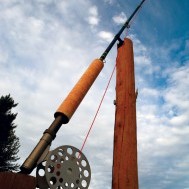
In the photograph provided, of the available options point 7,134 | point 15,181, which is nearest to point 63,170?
point 15,181

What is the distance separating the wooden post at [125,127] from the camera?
351cm

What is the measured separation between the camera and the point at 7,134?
1911 centimetres

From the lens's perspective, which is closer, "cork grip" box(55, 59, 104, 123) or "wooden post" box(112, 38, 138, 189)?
"wooden post" box(112, 38, 138, 189)

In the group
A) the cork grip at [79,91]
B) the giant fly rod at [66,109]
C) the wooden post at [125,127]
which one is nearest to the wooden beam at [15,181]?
the giant fly rod at [66,109]

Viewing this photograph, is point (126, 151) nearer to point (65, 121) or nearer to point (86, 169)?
point (86, 169)

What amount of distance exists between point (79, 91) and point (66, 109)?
504 mm

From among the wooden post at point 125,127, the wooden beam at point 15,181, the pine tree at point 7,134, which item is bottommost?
the wooden beam at point 15,181

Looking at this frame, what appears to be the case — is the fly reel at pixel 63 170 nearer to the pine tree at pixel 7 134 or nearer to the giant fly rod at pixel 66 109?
the giant fly rod at pixel 66 109

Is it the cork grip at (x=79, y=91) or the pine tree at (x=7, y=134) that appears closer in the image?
the cork grip at (x=79, y=91)

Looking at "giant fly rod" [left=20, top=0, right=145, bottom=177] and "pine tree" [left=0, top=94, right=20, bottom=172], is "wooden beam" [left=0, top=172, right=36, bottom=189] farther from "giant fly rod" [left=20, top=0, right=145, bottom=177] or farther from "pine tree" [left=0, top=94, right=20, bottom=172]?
"pine tree" [left=0, top=94, right=20, bottom=172]

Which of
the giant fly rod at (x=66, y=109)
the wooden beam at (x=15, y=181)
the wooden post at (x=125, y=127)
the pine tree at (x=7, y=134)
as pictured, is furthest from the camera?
the pine tree at (x=7, y=134)

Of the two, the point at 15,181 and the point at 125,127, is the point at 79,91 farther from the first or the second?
the point at 15,181

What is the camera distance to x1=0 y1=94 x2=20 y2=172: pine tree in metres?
18.9

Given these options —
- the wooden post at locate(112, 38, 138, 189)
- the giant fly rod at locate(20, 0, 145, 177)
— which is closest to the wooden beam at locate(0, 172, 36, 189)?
the giant fly rod at locate(20, 0, 145, 177)
